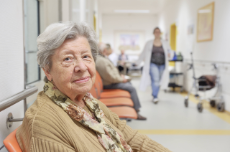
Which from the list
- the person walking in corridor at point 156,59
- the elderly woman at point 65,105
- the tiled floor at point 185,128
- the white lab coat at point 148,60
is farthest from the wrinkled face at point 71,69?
the white lab coat at point 148,60

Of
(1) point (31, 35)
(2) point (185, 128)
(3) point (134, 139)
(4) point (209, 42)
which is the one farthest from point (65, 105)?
(4) point (209, 42)

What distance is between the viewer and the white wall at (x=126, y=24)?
45.8 feet

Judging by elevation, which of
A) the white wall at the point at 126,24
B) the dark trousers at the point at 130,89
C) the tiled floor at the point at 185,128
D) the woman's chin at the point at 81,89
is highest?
the white wall at the point at 126,24

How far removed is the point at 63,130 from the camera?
0.96m

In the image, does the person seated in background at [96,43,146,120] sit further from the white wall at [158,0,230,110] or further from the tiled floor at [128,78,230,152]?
the white wall at [158,0,230,110]

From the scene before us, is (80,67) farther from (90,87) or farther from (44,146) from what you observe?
(44,146)

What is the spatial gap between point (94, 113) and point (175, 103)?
4.48 metres

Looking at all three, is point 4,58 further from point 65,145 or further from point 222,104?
point 222,104

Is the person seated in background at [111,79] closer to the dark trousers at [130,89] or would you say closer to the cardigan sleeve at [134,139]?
the dark trousers at [130,89]

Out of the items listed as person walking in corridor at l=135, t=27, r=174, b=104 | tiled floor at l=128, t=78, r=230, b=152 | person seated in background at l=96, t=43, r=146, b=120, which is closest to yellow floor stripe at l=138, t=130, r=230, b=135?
tiled floor at l=128, t=78, r=230, b=152

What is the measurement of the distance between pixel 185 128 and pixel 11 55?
2973 mm

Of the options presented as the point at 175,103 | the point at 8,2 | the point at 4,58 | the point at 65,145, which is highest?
the point at 8,2

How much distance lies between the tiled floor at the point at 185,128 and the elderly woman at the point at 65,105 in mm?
1800

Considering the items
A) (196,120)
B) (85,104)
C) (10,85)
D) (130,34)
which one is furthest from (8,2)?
(130,34)
